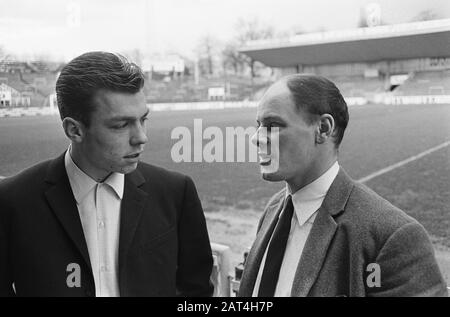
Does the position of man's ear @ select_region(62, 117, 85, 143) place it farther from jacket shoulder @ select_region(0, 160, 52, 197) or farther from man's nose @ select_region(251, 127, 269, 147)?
man's nose @ select_region(251, 127, 269, 147)

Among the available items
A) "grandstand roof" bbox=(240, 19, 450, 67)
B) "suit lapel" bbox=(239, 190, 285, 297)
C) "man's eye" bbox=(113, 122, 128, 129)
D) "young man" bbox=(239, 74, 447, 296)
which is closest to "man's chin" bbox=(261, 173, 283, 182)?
"young man" bbox=(239, 74, 447, 296)

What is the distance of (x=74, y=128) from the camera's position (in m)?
0.95

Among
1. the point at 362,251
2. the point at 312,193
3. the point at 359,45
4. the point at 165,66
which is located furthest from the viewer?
the point at 165,66

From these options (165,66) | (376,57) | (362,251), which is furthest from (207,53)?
(362,251)

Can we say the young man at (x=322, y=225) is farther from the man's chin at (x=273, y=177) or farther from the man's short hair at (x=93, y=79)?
the man's short hair at (x=93, y=79)

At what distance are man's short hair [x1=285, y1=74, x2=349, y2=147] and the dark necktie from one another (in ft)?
0.77

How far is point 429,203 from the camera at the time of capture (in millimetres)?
3680

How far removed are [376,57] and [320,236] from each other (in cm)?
203

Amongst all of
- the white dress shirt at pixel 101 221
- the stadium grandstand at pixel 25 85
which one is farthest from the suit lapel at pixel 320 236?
the stadium grandstand at pixel 25 85

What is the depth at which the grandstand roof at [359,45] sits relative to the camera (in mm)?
2000

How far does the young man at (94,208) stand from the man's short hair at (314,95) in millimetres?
324

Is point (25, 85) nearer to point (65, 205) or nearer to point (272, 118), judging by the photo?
point (65, 205)

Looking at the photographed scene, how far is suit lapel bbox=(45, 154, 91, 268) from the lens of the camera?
944mm

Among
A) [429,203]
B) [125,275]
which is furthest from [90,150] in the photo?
[429,203]
